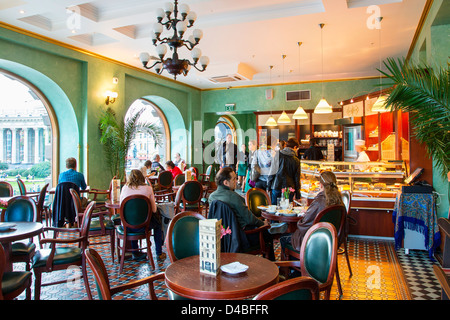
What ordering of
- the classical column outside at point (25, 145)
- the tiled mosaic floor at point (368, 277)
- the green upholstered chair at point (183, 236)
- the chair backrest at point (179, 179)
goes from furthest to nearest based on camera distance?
the chair backrest at point (179, 179)
the classical column outside at point (25, 145)
the tiled mosaic floor at point (368, 277)
the green upholstered chair at point (183, 236)

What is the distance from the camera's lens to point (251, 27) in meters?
6.42

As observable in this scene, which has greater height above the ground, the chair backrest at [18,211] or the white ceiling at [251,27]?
the white ceiling at [251,27]

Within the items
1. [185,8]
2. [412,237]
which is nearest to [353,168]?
[412,237]

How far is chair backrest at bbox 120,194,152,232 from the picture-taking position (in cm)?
447

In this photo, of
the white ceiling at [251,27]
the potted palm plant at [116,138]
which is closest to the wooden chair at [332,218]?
the white ceiling at [251,27]

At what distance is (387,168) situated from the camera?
5852mm

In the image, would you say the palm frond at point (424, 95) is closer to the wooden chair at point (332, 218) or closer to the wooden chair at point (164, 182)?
the wooden chair at point (332, 218)

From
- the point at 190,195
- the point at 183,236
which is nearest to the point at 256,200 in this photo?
the point at 190,195

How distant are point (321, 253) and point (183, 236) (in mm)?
1156

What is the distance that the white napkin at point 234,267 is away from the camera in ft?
7.34

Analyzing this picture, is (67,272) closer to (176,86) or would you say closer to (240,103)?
(176,86)

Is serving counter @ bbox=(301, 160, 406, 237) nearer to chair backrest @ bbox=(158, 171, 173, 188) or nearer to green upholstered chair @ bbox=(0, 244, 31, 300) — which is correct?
chair backrest @ bbox=(158, 171, 173, 188)

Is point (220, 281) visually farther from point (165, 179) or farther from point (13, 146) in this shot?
point (13, 146)
